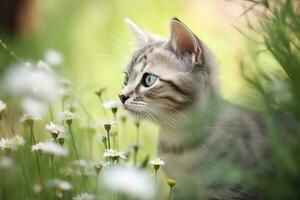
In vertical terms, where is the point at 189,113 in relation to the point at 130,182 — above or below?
above

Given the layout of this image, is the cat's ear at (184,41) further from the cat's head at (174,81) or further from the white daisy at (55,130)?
the white daisy at (55,130)

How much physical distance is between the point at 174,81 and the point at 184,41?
13 cm

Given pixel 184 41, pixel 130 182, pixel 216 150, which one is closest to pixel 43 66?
pixel 184 41

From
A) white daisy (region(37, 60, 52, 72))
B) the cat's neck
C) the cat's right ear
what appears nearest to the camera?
the cat's neck

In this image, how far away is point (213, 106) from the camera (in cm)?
176

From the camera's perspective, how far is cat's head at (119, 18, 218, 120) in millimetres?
2051

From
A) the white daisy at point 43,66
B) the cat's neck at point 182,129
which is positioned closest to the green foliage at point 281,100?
the cat's neck at point 182,129

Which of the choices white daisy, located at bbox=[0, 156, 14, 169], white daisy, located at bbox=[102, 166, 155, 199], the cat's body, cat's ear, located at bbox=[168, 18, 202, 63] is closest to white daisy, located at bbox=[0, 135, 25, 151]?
white daisy, located at bbox=[0, 156, 14, 169]

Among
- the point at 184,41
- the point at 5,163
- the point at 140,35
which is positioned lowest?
the point at 5,163

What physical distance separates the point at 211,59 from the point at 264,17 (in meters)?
0.49

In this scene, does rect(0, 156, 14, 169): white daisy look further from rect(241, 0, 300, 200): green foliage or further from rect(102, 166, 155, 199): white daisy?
rect(241, 0, 300, 200): green foliage

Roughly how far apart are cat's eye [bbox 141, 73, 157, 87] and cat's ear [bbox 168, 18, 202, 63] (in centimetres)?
12

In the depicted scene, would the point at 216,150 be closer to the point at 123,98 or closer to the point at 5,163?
the point at 123,98

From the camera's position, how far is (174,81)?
6.81 feet
